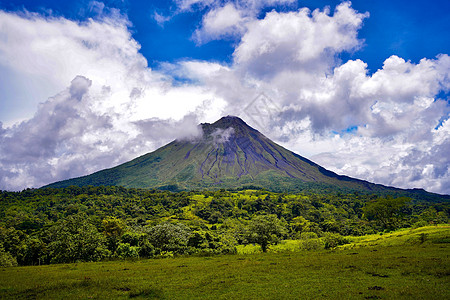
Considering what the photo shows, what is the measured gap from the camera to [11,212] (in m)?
129

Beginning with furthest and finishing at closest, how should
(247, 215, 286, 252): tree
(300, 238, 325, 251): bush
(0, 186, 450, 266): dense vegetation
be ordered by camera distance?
(300, 238, 325, 251): bush, (247, 215, 286, 252): tree, (0, 186, 450, 266): dense vegetation

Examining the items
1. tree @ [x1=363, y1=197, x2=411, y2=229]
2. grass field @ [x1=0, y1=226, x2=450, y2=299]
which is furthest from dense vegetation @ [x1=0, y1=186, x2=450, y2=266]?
grass field @ [x1=0, y1=226, x2=450, y2=299]

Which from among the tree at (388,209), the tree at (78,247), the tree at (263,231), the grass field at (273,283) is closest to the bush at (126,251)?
the tree at (78,247)

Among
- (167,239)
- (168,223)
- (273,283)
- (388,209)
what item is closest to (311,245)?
(167,239)

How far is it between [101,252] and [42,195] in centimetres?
16844

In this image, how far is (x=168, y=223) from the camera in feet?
208

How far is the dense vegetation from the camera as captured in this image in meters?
44.2

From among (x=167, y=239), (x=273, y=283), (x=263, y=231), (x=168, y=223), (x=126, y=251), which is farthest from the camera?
(x=168, y=223)

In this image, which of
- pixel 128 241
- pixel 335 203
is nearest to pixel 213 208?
pixel 335 203

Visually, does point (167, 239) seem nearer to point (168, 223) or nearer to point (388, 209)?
point (168, 223)

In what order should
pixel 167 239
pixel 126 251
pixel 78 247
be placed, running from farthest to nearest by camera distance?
pixel 167 239, pixel 126 251, pixel 78 247

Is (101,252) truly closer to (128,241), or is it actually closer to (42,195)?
(128,241)

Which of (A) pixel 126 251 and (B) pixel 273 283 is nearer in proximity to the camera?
(B) pixel 273 283

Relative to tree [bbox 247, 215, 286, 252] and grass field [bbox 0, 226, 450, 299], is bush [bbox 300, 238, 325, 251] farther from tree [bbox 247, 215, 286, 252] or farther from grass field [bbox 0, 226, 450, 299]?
grass field [bbox 0, 226, 450, 299]
